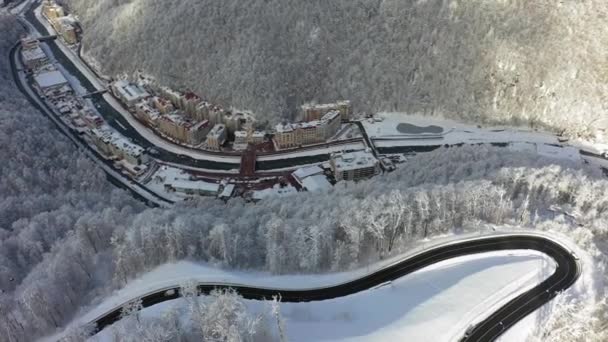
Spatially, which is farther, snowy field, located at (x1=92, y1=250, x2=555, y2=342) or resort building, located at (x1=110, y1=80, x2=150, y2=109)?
resort building, located at (x1=110, y1=80, x2=150, y2=109)

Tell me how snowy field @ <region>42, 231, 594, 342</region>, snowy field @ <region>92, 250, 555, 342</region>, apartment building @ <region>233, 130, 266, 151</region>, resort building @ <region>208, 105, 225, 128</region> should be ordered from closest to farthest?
snowy field @ <region>92, 250, 555, 342</region> < snowy field @ <region>42, 231, 594, 342</region> < apartment building @ <region>233, 130, 266, 151</region> < resort building @ <region>208, 105, 225, 128</region>

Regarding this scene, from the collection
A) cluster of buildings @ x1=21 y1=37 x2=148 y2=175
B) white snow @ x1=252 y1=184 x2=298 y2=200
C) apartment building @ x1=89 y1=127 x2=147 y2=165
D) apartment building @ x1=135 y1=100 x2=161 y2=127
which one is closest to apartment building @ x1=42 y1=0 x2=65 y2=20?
cluster of buildings @ x1=21 y1=37 x2=148 y2=175

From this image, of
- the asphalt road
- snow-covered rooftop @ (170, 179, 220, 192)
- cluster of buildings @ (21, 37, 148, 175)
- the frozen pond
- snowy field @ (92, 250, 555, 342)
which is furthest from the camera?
the frozen pond

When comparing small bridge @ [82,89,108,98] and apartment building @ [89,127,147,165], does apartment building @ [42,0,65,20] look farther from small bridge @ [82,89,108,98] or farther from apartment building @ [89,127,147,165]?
apartment building @ [89,127,147,165]

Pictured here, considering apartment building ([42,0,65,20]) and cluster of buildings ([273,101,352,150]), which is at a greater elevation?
apartment building ([42,0,65,20])

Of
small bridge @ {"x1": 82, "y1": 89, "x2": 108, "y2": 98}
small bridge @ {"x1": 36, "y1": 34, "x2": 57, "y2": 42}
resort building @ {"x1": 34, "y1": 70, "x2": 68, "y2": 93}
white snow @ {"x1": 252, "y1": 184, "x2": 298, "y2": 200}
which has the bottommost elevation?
white snow @ {"x1": 252, "y1": 184, "x2": 298, "y2": 200}

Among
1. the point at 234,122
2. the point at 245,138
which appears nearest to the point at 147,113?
the point at 234,122
